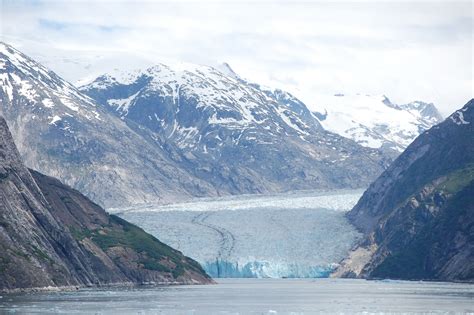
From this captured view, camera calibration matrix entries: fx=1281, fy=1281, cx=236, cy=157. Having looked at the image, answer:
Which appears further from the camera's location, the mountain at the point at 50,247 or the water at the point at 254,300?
the mountain at the point at 50,247

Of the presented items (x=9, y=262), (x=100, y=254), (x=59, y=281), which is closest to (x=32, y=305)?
(x=9, y=262)

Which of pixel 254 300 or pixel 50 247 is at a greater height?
pixel 50 247

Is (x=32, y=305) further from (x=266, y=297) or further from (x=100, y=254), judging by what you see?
(x=100, y=254)

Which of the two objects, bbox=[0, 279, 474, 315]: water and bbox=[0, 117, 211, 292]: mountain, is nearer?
bbox=[0, 279, 474, 315]: water
